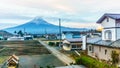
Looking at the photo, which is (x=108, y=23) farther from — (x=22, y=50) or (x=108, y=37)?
(x=22, y=50)

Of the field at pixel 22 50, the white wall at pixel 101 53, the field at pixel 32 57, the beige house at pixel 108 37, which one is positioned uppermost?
the beige house at pixel 108 37

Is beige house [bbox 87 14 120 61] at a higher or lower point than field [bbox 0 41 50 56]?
higher

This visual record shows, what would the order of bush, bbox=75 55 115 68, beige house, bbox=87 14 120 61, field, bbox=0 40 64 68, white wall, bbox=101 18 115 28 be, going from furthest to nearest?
field, bbox=0 40 64 68, white wall, bbox=101 18 115 28, beige house, bbox=87 14 120 61, bush, bbox=75 55 115 68

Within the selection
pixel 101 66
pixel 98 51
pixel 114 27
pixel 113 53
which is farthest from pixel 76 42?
pixel 101 66

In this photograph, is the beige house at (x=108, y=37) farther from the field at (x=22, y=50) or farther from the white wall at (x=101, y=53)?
the field at (x=22, y=50)

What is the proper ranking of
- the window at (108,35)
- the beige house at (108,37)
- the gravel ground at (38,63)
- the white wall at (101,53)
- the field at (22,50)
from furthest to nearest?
the field at (22,50)
the window at (108,35)
the gravel ground at (38,63)
the white wall at (101,53)
the beige house at (108,37)

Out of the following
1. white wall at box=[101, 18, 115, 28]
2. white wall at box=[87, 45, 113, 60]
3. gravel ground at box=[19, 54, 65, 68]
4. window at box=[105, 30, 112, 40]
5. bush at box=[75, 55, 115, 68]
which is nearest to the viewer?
bush at box=[75, 55, 115, 68]

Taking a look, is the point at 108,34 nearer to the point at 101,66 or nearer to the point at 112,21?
the point at 112,21

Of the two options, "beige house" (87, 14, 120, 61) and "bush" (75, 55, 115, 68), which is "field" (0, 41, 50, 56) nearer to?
"beige house" (87, 14, 120, 61)

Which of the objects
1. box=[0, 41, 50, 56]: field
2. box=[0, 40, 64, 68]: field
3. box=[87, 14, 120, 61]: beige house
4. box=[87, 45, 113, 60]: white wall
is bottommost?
box=[0, 41, 50, 56]: field

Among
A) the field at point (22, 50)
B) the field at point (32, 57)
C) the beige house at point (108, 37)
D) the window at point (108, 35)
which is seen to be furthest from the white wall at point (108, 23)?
the field at point (22, 50)

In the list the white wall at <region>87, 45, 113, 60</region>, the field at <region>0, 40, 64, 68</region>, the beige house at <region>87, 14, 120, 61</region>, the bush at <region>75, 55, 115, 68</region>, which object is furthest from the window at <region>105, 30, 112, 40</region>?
the bush at <region>75, 55, 115, 68</region>
